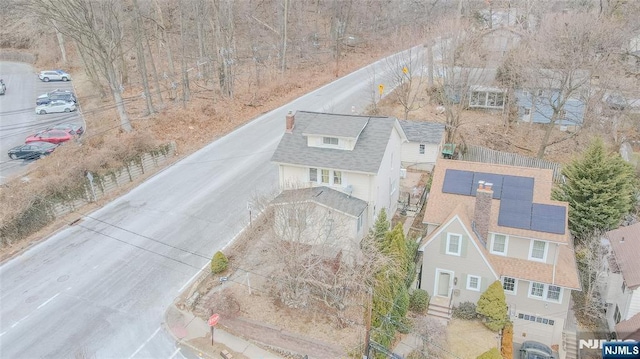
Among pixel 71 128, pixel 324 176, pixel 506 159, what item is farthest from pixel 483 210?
pixel 71 128

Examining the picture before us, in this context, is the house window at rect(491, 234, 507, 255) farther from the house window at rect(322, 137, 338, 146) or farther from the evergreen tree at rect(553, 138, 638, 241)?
the house window at rect(322, 137, 338, 146)

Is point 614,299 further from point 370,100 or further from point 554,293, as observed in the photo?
point 370,100

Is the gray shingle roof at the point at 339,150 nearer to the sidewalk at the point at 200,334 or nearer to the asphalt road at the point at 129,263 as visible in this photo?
the asphalt road at the point at 129,263

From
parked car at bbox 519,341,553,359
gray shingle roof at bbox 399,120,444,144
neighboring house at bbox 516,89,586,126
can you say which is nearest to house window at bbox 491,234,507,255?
parked car at bbox 519,341,553,359

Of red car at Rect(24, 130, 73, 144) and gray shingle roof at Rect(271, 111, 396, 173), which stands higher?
gray shingle roof at Rect(271, 111, 396, 173)

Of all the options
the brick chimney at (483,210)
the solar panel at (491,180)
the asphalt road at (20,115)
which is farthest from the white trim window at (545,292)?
the asphalt road at (20,115)

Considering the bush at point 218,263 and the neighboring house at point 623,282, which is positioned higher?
the bush at point 218,263

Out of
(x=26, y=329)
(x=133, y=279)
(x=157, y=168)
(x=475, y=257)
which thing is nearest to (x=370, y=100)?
(x=157, y=168)
